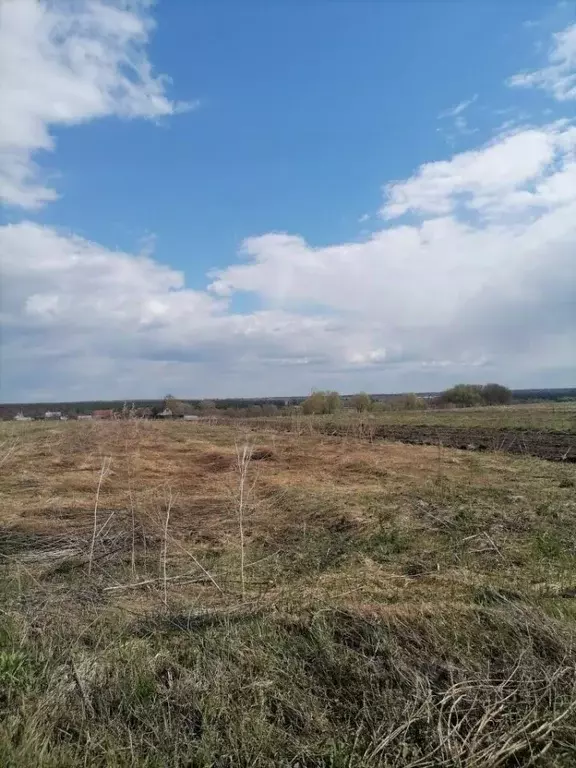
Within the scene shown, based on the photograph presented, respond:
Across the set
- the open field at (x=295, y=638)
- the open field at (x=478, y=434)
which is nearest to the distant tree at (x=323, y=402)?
the open field at (x=478, y=434)

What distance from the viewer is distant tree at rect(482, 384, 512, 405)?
71.6 m

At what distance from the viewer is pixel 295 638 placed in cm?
410

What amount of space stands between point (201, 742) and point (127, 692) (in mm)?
733

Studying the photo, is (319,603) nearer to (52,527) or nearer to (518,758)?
(518,758)

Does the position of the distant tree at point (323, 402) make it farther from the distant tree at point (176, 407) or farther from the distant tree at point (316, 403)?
the distant tree at point (176, 407)

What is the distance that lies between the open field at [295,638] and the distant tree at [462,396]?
61.2 m

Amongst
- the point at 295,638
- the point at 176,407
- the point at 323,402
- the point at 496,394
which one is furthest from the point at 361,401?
the point at 295,638

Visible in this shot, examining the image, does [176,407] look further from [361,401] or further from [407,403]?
[407,403]

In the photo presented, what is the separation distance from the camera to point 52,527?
8.69 metres

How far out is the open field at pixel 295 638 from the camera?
9.52 ft

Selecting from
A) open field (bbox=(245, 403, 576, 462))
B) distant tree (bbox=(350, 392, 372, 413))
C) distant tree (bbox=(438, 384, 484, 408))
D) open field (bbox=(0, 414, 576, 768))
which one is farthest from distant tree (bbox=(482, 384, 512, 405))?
open field (bbox=(0, 414, 576, 768))

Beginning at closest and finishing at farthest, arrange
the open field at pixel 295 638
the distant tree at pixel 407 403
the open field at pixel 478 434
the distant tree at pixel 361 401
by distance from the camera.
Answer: the open field at pixel 295 638
the open field at pixel 478 434
the distant tree at pixel 361 401
the distant tree at pixel 407 403

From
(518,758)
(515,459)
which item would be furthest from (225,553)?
(515,459)

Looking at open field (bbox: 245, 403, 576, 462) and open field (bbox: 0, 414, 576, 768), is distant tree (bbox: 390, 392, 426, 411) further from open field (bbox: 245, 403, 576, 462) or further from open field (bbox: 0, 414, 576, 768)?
open field (bbox: 0, 414, 576, 768)
